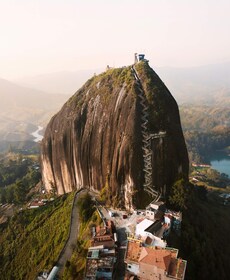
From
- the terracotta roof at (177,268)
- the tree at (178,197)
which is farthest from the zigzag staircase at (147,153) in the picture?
the terracotta roof at (177,268)

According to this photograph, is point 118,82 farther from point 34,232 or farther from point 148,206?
point 34,232

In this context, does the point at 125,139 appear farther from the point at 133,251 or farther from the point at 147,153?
the point at 133,251

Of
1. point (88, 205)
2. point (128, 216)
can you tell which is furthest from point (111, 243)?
point (88, 205)

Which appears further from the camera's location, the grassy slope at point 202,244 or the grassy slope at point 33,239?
the grassy slope at point 33,239

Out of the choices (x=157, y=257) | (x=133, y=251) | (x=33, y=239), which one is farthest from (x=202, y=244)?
(x=33, y=239)

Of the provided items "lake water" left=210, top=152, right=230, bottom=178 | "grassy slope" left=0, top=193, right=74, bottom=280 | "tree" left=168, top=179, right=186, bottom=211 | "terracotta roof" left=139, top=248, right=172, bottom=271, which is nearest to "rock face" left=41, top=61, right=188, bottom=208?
"tree" left=168, top=179, right=186, bottom=211

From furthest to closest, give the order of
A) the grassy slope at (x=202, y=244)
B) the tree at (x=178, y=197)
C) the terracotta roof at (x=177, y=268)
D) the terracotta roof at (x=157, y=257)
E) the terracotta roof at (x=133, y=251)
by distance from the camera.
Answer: the tree at (x=178, y=197) < the grassy slope at (x=202, y=244) < the terracotta roof at (x=133, y=251) < the terracotta roof at (x=157, y=257) < the terracotta roof at (x=177, y=268)

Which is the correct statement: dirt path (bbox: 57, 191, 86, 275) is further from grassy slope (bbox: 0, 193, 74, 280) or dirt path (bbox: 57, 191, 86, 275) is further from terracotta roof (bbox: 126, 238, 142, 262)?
terracotta roof (bbox: 126, 238, 142, 262)

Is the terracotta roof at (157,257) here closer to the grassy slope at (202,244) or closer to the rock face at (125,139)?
the grassy slope at (202,244)
